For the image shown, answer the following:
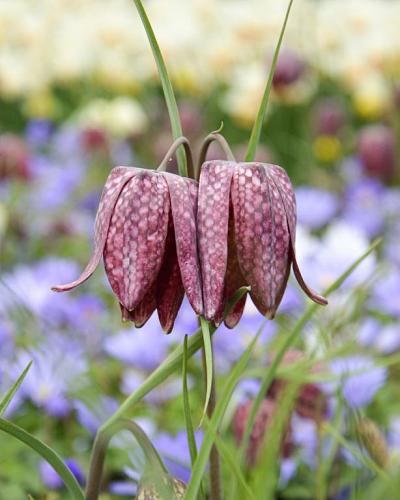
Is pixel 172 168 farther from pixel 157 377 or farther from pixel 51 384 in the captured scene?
pixel 157 377

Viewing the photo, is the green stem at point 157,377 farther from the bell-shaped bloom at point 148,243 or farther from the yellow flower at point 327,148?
the yellow flower at point 327,148

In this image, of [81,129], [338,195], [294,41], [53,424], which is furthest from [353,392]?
[294,41]

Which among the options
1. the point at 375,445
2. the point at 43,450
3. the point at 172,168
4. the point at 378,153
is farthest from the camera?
the point at 378,153

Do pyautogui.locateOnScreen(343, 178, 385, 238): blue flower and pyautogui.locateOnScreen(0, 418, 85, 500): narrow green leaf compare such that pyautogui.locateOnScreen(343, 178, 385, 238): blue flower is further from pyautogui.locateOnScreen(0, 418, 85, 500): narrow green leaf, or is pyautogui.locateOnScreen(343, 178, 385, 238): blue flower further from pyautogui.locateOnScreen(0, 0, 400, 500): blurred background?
pyautogui.locateOnScreen(0, 418, 85, 500): narrow green leaf

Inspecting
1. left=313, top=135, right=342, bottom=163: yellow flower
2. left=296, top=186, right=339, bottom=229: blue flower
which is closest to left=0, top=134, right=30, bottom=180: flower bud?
left=296, top=186, right=339, bottom=229: blue flower

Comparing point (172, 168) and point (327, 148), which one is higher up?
point (172, 168)

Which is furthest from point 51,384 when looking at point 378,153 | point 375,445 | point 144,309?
point 378,153
